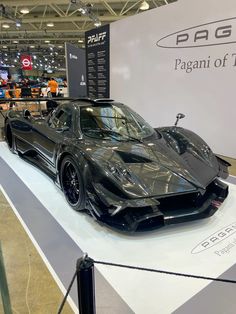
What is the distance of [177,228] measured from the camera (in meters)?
2.14

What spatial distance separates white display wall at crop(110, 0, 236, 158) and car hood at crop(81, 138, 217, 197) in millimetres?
2301

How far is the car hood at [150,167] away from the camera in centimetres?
194

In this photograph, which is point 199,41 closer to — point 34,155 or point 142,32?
point 142,32

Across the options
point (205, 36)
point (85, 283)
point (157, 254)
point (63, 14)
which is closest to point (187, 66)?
point (205, 36)

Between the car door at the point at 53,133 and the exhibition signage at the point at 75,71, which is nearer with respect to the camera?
the car door at the point at 53,133

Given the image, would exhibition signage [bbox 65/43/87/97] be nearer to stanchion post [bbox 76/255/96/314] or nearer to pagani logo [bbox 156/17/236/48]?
pagani logo [bbox 156/17/236/48]

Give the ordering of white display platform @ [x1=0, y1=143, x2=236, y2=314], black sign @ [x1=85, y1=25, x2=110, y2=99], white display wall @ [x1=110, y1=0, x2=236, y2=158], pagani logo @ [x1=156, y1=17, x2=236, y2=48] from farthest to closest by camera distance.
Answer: black sign @ [x1=85, y1=25, x2=110, y2=99] < white display wall @ [x1=110, y1=0, x2=236, y2=158] < pagani logo @ [x1=156, y1=17, x2=236, y2=48] < white display platform @ [x1=0, y1=143, x2=236, y2=314]

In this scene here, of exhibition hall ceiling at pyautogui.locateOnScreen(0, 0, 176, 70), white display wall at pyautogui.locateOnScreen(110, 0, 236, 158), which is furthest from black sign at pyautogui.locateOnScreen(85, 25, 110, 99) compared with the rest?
exhibition hall ceiling at pyautogui.locateOnScreen(0, 0, 176, 70)

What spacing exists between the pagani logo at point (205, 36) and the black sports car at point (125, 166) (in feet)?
7.06

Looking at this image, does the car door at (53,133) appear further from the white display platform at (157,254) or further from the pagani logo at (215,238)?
the pagani logo at (215,238)

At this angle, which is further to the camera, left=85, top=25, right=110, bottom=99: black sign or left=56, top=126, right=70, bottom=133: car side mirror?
left=85, top=25, right=110, bottom=99: black sign

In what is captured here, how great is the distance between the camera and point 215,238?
2.03 m

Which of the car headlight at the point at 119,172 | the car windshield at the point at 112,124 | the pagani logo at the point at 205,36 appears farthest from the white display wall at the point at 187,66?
the car headlight at the point at 119,172

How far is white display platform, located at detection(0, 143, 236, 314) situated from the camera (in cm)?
151
